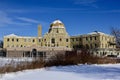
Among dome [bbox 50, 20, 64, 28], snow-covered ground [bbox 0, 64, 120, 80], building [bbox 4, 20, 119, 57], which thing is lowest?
snow-covered ground [bbox 0, 64, 120, 80]

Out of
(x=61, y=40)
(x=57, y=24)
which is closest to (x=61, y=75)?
(x=61, y=40)

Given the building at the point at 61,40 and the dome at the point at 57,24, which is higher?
the dome at the point at 57,24

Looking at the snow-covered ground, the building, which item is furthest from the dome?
the snow-covered ground

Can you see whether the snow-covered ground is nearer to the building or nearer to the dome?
the building

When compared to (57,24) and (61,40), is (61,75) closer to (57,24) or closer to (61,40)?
(61,40)

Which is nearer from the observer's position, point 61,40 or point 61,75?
point 61,75

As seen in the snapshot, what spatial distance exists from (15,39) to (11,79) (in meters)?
116

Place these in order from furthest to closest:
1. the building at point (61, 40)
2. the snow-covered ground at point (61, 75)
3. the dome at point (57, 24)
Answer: the dome at point (57, 24), the building at point (61, 40), the snow-covered ground at point (61, 75)

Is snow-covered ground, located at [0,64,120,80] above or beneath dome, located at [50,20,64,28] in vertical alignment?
beneath

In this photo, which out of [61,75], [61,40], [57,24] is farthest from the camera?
[57,24]

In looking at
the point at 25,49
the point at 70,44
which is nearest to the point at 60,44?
the point at 70,44

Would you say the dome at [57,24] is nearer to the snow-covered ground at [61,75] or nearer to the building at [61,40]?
the building at [61,40]

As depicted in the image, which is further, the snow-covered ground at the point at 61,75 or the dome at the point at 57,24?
the dome at the point at 57,24

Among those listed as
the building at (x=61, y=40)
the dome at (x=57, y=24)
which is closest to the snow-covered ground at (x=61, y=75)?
the building at (x=61, y=40)
